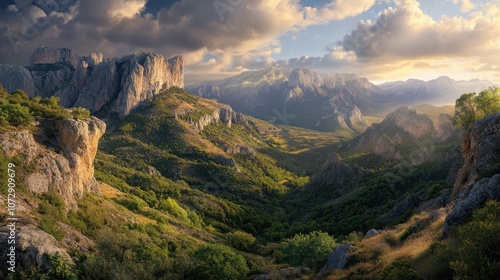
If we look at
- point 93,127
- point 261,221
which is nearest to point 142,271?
point 93,127

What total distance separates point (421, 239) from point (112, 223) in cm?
4989

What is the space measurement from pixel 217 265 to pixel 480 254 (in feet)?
105

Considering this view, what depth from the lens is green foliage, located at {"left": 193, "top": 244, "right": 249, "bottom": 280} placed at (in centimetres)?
3797

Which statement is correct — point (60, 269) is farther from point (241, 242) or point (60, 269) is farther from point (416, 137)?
point (416, 137)

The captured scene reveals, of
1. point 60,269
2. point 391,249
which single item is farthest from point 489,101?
point 60,269

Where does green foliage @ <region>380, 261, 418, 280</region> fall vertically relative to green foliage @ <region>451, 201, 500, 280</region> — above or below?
below

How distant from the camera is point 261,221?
132375 mm

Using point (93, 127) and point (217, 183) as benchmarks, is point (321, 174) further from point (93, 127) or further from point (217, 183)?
point (93, 127)

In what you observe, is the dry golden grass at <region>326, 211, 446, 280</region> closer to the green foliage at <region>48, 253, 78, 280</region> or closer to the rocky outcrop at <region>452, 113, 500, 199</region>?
the rocky outcrop at <region>452, 113, 500, 199</region>

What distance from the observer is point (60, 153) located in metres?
52.6

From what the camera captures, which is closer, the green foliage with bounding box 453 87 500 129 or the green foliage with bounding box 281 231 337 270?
the green foliage with bounding box 281 231 337 270

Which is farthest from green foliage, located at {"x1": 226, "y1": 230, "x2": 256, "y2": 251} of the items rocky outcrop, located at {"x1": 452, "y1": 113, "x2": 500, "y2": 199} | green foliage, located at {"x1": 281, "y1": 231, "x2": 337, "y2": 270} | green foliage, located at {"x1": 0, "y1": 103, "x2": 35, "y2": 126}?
green foliage, located at {"x1": 0, "y1": 103, "x2": 35, "y2": 126}

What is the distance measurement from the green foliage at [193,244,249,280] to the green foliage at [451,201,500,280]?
30.2 m

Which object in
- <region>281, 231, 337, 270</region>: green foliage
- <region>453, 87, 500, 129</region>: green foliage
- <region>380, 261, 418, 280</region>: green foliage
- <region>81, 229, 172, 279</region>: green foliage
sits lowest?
<region>281, 231, 337, 270</region>: green foliage
